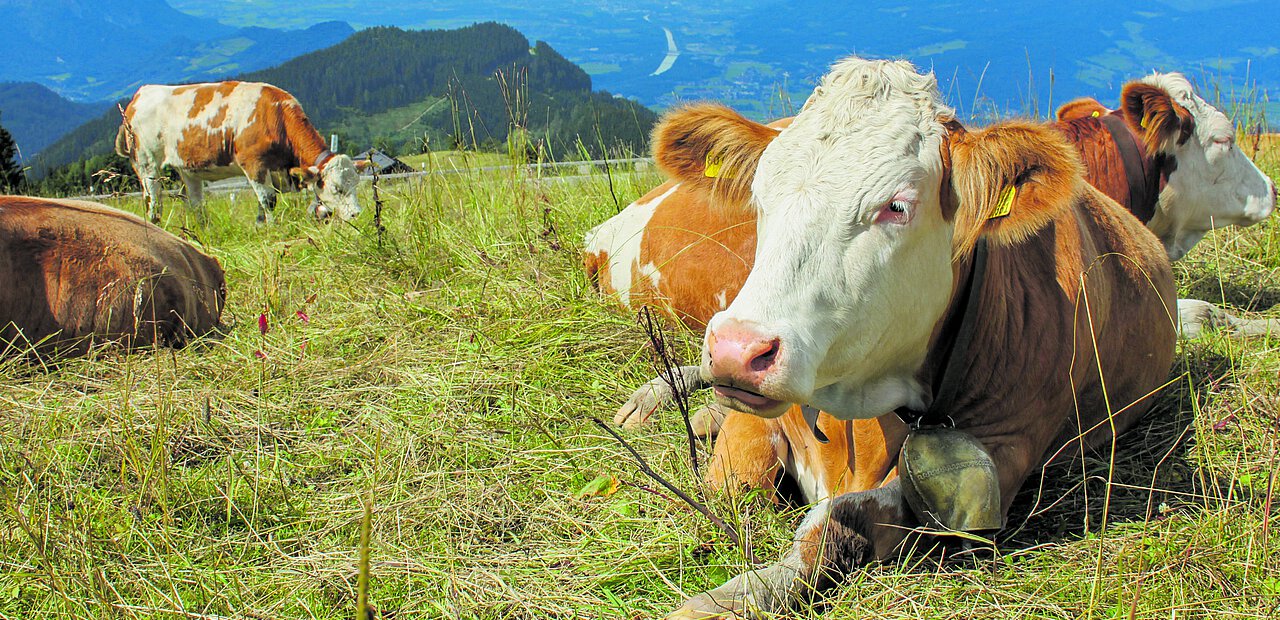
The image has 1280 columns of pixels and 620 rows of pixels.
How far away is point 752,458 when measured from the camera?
8.71ft

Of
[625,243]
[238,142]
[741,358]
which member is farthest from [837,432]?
[238,142]

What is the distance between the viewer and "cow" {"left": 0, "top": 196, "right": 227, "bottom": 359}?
14.2 feet

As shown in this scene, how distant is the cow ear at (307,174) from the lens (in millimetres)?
10750

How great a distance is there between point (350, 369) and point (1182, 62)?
8409 mm

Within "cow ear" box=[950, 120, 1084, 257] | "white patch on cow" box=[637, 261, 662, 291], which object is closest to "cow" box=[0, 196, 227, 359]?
"white patch on cow" box=[637, 261, 662, 291]

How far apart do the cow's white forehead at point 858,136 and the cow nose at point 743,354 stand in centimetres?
42

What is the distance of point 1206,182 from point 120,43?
77.7 meters

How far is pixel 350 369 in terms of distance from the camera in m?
3.91

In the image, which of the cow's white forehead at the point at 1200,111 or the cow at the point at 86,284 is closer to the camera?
the cow at the point at 86,284

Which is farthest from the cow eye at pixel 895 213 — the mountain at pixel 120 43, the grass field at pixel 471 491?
the mountain at pixel 120 43

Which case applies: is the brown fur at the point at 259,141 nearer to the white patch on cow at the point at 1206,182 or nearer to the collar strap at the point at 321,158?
the collar strap at the point at 321,158

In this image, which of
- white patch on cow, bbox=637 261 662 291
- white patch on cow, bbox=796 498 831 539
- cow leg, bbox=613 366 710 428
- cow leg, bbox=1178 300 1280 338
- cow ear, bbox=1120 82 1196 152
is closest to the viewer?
white patch on cow, bbox=796 498 831 539

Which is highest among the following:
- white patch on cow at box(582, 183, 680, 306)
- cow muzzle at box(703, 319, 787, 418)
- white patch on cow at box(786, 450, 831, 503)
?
cow muzzle at box(703, 319, 787, 418)

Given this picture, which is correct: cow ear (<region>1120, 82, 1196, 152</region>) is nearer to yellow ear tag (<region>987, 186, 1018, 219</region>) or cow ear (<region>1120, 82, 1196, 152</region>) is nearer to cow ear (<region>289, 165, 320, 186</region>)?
yellow ear tag (<region>987, 186, 1018, 219</region>)
